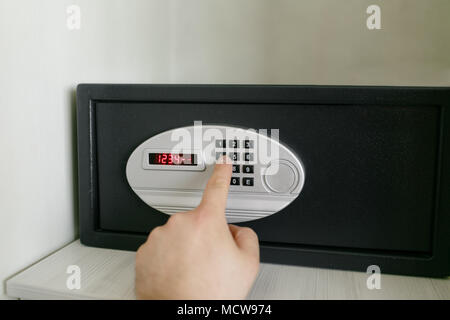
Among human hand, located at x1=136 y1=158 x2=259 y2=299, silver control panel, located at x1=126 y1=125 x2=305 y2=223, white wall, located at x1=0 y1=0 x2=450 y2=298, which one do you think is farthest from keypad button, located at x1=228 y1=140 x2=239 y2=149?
white wall, located at x1=0 y1=0 x2=450 y2=298

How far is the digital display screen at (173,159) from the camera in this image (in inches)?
26.9

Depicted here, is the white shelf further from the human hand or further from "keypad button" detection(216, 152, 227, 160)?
"keypad button" detection(216, 152, 227, 160)

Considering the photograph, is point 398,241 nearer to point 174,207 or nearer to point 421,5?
point 174,207

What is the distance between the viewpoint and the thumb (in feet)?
1.85

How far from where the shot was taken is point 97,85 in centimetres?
70

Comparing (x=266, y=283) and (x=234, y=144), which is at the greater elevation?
(x=234, y=144)

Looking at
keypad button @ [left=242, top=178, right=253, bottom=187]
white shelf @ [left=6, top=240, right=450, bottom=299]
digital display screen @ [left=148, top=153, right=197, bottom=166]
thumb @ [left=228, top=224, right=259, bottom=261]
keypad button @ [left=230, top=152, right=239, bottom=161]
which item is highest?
keypad button @ [left=230, top=152, right=239, bottom=161]

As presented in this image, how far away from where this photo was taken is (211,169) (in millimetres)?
674

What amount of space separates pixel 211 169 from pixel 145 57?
480mm

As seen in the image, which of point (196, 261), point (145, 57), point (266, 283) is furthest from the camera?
point (145, 57)

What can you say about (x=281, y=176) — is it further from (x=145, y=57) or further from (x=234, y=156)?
(x=145, y=57)

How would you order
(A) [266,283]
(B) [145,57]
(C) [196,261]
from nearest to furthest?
(C) [196,261]
(A) [266,283]
(B) [145,57]

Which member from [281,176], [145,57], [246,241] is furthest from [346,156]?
[145,57]
